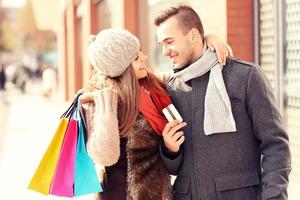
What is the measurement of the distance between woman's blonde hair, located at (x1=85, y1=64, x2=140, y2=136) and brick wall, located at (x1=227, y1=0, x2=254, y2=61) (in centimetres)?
384

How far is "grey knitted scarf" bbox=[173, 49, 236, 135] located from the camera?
10.0 ft

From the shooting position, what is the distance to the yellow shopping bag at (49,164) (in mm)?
3215

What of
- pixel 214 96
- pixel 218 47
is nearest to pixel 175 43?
pixel 218 47

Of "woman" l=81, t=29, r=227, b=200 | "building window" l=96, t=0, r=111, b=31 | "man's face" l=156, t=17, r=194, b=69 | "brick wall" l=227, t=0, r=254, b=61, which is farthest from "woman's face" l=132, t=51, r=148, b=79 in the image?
"building window" l=96, t=0, r=111, b=31

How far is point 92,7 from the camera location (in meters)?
17.9

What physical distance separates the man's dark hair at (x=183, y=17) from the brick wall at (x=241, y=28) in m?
3.72

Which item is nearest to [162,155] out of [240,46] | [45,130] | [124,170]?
[124,170]

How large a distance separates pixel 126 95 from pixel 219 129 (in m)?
0.47

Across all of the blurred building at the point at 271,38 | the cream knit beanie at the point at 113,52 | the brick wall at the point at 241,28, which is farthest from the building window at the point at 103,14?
the cream knit beanie at the point at 113,52

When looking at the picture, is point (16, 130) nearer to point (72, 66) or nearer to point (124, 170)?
point (72, 66)

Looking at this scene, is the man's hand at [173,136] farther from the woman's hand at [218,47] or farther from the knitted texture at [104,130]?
the woman's hand at [218,47]

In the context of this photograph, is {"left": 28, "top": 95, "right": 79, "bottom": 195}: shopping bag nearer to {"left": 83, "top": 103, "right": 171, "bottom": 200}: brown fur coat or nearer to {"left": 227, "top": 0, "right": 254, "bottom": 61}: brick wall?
{"left": 83, "top": 103, "right": 171, "bottom": 200}: brown fur coat

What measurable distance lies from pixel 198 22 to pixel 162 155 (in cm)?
68

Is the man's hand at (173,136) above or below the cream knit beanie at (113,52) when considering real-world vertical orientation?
below
